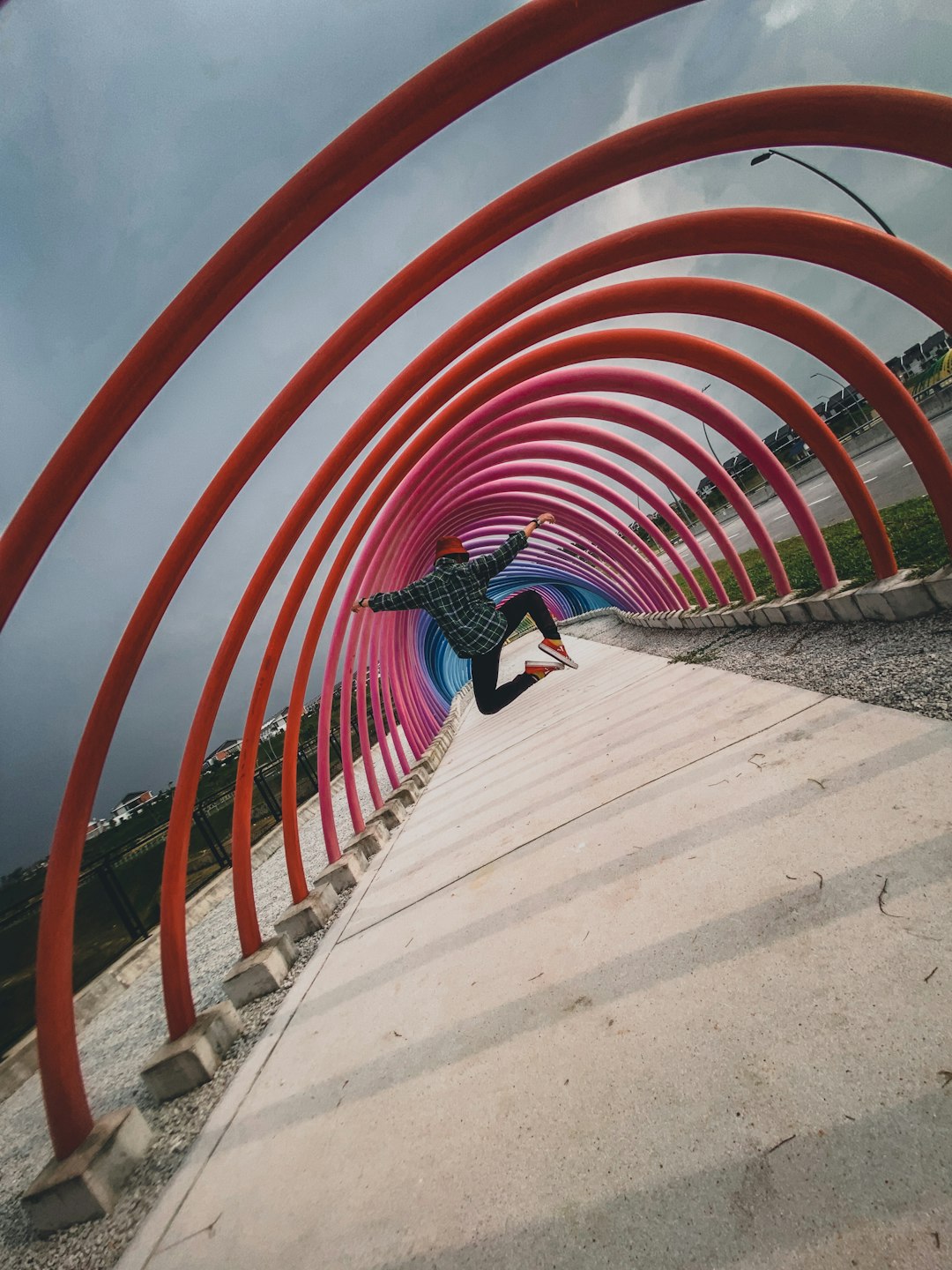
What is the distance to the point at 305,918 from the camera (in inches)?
143

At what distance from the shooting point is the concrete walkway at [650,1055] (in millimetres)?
1044

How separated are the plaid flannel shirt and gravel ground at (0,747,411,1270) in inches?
114

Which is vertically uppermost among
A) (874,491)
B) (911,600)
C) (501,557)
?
(501,557)

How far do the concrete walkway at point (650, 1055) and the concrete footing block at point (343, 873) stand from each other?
3.80ft

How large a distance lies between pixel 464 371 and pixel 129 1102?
18.2 ft

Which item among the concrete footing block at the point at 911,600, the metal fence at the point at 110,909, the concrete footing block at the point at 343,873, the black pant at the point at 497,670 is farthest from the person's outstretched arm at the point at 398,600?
the concrete footing block at the point at 911,600

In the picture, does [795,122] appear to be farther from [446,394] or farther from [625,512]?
[625,512]

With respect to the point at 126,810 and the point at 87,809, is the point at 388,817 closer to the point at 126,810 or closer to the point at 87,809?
the point at 87,809

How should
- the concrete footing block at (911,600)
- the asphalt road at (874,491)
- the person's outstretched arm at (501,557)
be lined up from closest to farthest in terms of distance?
the concrete footing block at (911,600), the person's outstretched arm at (501,557), the asphalt road at (874,491)

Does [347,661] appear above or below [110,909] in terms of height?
above

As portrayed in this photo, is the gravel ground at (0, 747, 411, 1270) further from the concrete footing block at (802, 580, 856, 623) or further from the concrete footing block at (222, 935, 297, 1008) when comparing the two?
the concrete footing block at (802, 580, 856, 623)

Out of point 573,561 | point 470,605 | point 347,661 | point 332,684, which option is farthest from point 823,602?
point 573,561

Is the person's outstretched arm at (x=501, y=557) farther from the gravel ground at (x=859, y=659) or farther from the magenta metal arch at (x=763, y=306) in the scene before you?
the gravel ground at (x=859, y=659)

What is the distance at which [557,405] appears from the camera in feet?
22.3
